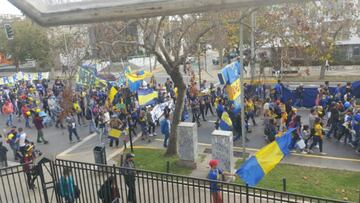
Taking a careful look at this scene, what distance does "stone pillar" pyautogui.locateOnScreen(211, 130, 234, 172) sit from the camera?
1113cm

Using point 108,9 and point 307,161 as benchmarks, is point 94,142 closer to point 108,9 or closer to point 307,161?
point 307,161

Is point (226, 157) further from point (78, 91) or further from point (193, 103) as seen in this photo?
point (78, 91)

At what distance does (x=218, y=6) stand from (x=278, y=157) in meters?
5.62

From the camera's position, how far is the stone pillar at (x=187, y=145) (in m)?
12.2

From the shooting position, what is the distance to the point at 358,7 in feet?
83.7

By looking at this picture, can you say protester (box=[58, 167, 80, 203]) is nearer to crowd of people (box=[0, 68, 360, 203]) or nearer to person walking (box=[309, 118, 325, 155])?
crowd of people (box=[0, 68, 360, 203])

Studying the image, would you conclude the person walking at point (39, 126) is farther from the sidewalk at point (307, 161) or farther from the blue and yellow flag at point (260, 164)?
the blue and yellow flag at point (260, 164)

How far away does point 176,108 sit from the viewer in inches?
518

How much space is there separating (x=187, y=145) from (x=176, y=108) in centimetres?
161

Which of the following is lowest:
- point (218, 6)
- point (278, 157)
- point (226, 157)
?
point (226, 157)

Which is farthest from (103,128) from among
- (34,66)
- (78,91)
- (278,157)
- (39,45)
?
(34,66)

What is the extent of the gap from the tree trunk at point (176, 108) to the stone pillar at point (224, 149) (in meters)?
2.23

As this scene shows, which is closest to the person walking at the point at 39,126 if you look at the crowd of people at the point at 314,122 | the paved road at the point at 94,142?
the paved road at the point at 94,142

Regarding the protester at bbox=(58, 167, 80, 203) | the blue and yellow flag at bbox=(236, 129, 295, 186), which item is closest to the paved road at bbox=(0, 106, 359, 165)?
the protester at bbox=(58, 167, 80, 203)
